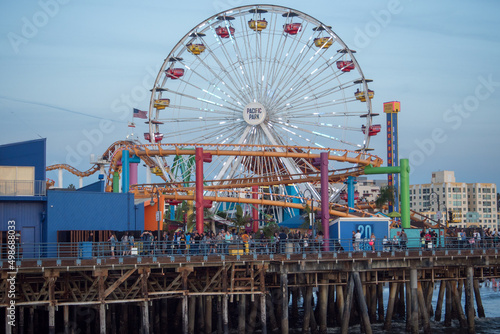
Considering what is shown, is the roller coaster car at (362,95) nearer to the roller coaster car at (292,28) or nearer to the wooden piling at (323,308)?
the roller coaster car at (292,28)

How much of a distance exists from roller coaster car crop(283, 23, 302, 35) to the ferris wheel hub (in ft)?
23.8

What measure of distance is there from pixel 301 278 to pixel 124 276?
1108 cm

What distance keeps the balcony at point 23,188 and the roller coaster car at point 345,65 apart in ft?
122

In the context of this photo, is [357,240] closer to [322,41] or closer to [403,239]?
[403,239]

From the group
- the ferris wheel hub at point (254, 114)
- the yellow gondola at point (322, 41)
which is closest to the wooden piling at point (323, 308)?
the ferris wheel hub at point (254, 114)

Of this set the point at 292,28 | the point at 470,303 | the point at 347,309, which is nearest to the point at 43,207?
the point at 347,309

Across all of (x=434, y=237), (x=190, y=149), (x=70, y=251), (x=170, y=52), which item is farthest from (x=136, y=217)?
(x=170, y=52)

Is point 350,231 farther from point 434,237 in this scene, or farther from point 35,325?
point 35,325

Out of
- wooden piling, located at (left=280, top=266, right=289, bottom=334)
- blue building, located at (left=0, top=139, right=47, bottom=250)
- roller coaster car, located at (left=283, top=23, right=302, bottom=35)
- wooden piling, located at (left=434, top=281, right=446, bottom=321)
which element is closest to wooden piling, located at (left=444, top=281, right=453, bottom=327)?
wooden piling, located at (left=434, top=281, right=446, bottom=321)

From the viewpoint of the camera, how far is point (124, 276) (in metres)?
35.3

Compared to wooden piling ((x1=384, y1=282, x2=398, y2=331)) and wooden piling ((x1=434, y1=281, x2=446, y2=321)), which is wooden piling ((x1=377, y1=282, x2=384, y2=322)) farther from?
wooden piling ((x1=384, y1=282, x2=398, y2=331))

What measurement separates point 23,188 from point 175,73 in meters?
32.3

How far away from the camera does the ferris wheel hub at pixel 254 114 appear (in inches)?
2896

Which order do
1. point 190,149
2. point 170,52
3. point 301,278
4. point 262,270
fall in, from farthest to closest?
1. point 170,52
2. point 190,149
3. point 301,278
4. point 262,270
